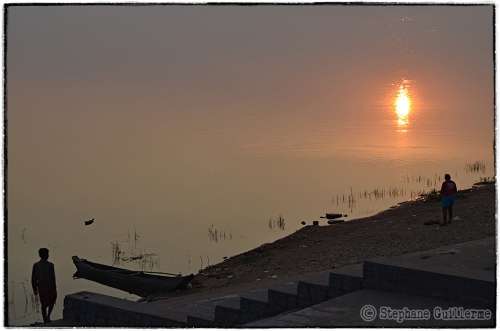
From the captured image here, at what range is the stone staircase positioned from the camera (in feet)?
28.9

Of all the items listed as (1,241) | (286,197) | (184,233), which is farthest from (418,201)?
(1,241)

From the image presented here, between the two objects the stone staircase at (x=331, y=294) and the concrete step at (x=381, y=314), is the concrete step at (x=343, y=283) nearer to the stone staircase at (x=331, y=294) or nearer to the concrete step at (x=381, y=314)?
the stone staircase at (x=331, y=294)

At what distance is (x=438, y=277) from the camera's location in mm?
8938

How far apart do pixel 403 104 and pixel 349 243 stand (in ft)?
103

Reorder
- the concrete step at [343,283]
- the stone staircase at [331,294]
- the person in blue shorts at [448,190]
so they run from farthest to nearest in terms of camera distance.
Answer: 1. the person in blue shorts at [448,190]
2. the concrete step at [343,283]
3. the stone staircase at [331,294]

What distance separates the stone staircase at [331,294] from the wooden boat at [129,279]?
488 cm

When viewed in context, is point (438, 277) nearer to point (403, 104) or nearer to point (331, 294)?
point (331, 294)

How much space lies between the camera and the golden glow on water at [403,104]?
1611 inches

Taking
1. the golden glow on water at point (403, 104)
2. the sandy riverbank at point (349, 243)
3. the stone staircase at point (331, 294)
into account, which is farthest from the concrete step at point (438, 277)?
the golden glow on water at point (403, 104)

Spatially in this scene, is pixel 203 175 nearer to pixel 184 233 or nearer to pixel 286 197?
pixel 286 197

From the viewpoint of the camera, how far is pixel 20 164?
29297mm

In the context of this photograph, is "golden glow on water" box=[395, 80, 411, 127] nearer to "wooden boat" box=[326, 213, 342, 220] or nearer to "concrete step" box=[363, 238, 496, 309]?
"wooden boat" box=[326, 213, 342, 220]

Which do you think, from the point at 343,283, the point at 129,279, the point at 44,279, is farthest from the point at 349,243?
the point at 44,279

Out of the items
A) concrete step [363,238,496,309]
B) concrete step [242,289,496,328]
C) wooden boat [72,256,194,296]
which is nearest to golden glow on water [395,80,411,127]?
wooden boat [72,256,194,296]
